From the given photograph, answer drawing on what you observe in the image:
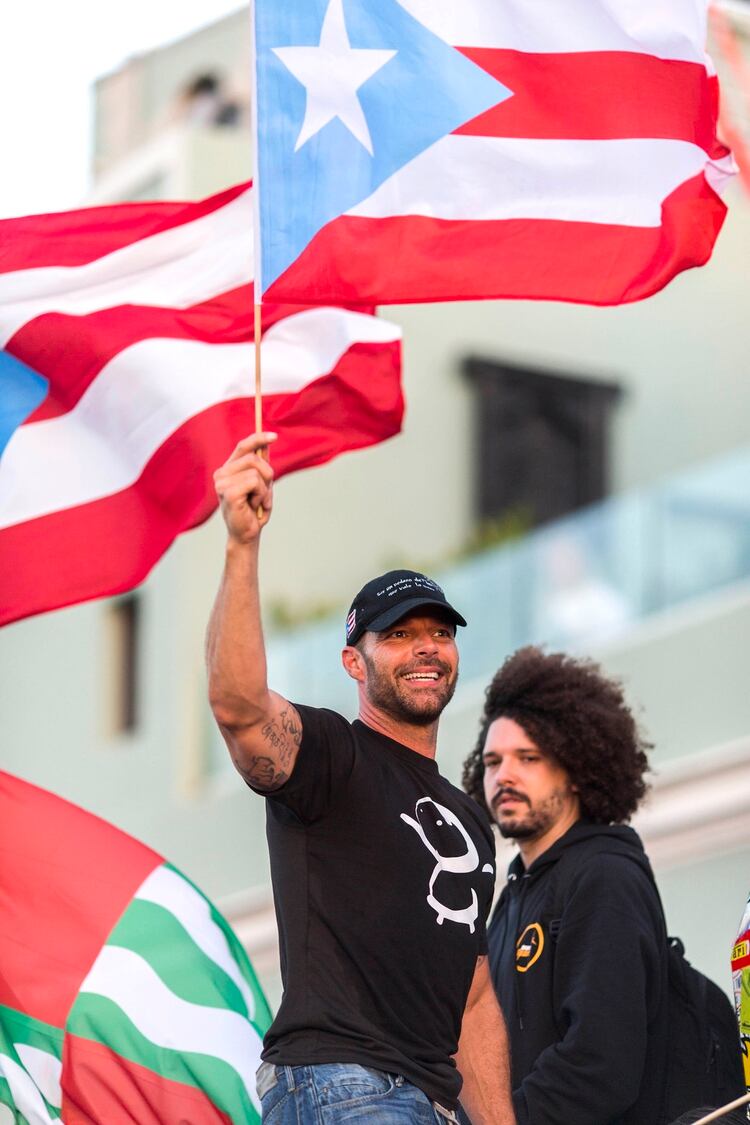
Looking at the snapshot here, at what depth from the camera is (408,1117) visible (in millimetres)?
4891

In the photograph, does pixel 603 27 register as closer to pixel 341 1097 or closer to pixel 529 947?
pixel 529 947

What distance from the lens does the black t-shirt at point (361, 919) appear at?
4.96 meters

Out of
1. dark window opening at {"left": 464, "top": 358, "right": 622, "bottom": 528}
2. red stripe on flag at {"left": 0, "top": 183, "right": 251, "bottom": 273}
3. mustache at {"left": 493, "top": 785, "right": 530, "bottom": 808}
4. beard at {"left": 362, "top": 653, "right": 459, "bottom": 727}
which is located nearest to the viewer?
beard at {"left": 362, "top": 653, "right": 459, "bottom": 727}

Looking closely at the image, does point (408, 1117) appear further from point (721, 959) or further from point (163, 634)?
point (163, 634)

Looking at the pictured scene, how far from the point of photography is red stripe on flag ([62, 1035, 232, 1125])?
6336 mm

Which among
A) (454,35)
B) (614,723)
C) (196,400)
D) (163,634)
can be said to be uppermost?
(163,634)

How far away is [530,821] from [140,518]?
183 cm

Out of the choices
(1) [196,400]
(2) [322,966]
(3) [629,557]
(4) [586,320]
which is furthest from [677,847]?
(4) [586,320]

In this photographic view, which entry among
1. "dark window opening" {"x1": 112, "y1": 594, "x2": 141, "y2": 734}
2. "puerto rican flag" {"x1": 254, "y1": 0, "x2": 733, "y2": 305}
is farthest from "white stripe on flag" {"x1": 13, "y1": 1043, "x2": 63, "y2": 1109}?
"dark window opening" {"x1": 112, "y1": 594, "x2": 141, "y2": 734}

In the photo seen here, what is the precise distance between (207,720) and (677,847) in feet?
24.6

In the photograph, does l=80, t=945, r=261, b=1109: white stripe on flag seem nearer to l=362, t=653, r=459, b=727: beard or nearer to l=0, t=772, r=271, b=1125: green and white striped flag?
l=0, t=772, r=271, b=1125: green and white striped flag

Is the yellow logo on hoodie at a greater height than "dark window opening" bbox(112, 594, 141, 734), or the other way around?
"dark window opening" bbox(112, 594, 141, 734)

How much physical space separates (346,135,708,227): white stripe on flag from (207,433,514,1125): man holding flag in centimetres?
138

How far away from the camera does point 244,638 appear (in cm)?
480
